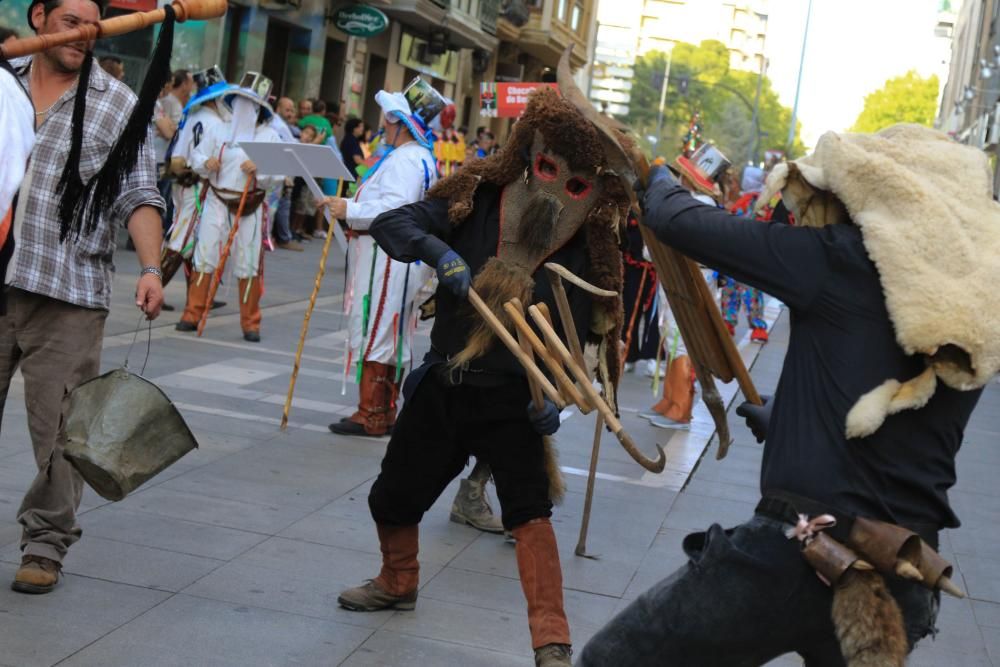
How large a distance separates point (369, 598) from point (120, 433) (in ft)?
3.73

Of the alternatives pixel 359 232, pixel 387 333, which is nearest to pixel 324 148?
pixel 359 232

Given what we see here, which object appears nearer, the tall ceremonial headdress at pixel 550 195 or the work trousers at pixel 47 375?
the work trousers at pixel 47 375

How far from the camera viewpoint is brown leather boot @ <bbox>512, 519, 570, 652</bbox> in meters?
4.38

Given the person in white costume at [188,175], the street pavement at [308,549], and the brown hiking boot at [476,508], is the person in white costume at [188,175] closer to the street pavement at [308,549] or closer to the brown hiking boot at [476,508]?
the street pavement at [308,549]

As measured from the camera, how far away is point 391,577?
491 centimetres

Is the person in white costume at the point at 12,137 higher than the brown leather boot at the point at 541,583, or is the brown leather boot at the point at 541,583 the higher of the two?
the person in white costume at the point at 12,137

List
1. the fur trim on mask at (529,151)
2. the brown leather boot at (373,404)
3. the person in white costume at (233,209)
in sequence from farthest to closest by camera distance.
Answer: the person in white costume at (233,209)
the brown leather boot at (373,404)
the fur trim on mask at (529,151)

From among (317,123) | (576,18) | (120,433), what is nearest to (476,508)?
(120,433)

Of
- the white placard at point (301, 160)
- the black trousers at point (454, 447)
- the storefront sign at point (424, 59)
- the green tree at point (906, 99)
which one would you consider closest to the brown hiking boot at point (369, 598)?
the black trousers at point (454, 447)

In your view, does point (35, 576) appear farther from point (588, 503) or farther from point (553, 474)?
point (588, 503)

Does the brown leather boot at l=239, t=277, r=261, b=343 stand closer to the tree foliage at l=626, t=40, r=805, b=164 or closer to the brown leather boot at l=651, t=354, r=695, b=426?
the brown leather boot at l=651, t=354, r=695, b=426

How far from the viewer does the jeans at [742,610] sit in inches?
116

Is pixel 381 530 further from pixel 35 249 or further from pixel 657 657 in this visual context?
pixel 657 657

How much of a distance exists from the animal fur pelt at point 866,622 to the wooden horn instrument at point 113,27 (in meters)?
2.29
